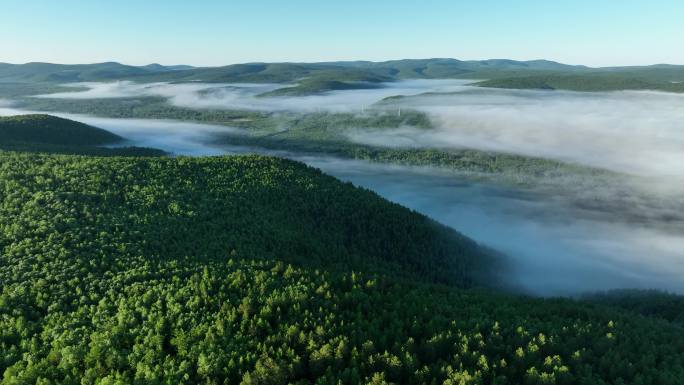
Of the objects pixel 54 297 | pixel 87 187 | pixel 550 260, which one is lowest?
pixel 550 260

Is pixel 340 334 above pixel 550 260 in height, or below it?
above

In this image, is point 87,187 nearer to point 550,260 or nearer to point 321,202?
point 321,202

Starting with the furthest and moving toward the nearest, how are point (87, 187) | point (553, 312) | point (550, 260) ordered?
point (550, 260) → point (87, 187) → point (553, 312)

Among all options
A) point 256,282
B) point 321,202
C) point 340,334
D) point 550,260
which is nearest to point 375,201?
point 321,202

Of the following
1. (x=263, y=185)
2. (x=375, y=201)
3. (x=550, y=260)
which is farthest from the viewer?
(x=550, y=260)

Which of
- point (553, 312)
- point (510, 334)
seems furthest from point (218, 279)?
point (553, 312)

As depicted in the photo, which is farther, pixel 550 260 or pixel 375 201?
pixel 550 260

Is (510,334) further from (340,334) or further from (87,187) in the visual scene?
(87,187)
